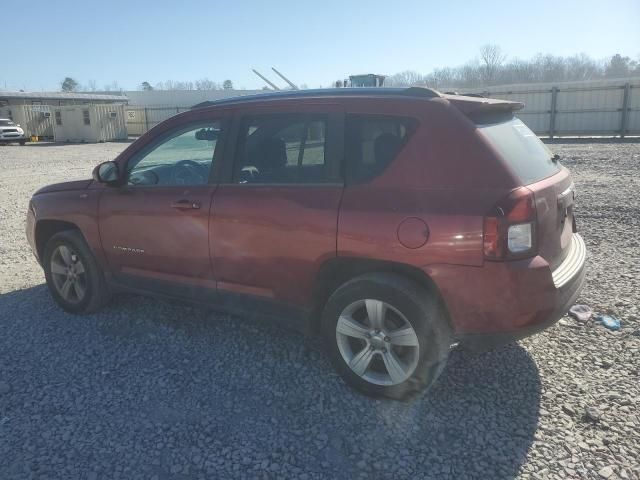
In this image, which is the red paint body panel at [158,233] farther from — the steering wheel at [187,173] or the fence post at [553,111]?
the fence post at [553,111]

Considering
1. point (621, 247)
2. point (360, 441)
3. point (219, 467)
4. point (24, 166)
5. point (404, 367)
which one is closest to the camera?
point (219, 467)

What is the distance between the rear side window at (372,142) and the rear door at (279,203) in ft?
0.26

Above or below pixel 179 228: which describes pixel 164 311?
below

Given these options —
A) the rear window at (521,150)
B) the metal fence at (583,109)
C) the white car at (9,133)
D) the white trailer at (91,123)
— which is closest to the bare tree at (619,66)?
the metal fence at (583,109)

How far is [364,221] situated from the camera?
306cm

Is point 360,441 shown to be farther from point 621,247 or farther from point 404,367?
point 621,247

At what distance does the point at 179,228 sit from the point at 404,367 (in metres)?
1.92

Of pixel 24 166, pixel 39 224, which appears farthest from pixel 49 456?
pixel 24 166

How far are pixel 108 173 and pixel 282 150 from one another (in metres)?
1.56

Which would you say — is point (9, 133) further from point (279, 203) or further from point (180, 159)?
point (279, 203)

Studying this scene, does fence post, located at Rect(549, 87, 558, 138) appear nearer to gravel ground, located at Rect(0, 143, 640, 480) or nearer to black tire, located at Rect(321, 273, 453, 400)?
gravel ground, located at Rect(0, 143, 640, 480)

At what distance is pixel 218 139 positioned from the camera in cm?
380

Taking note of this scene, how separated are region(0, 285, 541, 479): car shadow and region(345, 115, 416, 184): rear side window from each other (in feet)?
4.68

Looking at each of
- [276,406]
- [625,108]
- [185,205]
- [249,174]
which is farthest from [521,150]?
[625,108]
